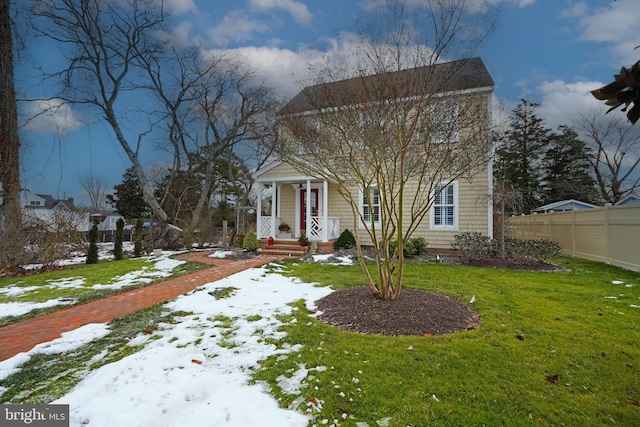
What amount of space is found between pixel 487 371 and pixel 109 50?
1858 centimetres

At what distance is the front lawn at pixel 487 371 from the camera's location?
2.40 m

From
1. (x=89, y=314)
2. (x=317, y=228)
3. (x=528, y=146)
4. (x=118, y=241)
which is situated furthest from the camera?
(x=528, y=146)

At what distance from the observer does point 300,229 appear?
13.9m

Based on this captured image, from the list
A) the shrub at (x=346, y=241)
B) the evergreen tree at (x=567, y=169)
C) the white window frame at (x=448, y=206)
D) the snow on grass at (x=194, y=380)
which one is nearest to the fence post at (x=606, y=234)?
the white window frame at (x=448, y=206)

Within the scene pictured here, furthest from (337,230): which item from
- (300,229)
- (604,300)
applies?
(604,300)

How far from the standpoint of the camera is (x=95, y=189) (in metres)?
30.1

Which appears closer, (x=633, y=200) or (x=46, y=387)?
(x=46, y=387)

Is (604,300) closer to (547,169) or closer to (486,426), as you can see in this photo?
(486,426)

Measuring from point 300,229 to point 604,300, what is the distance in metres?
10.2

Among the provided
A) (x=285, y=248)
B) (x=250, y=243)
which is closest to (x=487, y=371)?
(x=285, y=248)

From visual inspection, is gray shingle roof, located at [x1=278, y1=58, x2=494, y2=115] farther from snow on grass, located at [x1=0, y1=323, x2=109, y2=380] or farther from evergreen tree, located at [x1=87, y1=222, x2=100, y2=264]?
evergreen tree, located at [x1=87, y1=222, x2=100, y2=264]

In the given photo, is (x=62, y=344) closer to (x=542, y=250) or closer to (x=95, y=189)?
(x=542, y=250)

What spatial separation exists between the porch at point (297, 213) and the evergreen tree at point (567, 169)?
24.4 metres

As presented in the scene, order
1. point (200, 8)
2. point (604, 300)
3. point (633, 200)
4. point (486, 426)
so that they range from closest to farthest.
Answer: point (486, 426)
point (604, 300)
point (200, 8)
point (633, 200)
